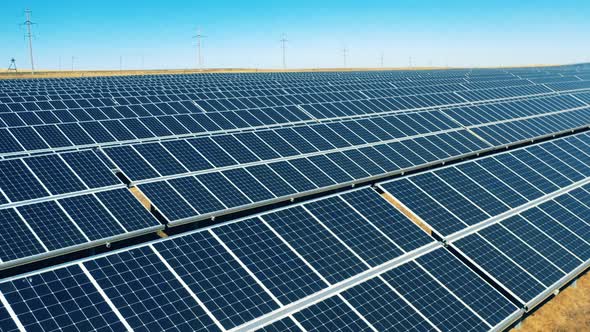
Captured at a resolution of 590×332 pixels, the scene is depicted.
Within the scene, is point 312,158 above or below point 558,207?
above

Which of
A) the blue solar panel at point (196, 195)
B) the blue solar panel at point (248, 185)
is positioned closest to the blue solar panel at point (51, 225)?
the blue solar panel at point (196, 195)

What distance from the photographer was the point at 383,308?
42.3 feet

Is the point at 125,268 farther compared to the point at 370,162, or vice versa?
the point at 370,162

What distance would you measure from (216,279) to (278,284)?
1.70m

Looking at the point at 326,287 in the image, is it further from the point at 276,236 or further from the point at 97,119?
the point at 97,119

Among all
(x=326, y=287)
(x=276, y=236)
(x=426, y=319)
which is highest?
(x=276, y=236)

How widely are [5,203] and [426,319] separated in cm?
1318

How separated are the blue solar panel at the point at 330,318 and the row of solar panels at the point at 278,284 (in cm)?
3

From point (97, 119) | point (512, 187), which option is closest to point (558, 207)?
point (512, 187)

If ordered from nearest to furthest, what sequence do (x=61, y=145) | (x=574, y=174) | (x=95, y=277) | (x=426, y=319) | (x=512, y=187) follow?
(x=95, y=277) → (x=426, y=319) → (x=61, y=145) → (x=512, y=187) → (x=574, y=174)

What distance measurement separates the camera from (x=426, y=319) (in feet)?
42.4

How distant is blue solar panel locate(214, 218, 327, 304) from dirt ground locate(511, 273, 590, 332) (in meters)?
9.51

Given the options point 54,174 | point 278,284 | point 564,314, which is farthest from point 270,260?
point 564,314

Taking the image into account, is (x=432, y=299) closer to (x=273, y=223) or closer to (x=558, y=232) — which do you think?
(x=273, y=223)
